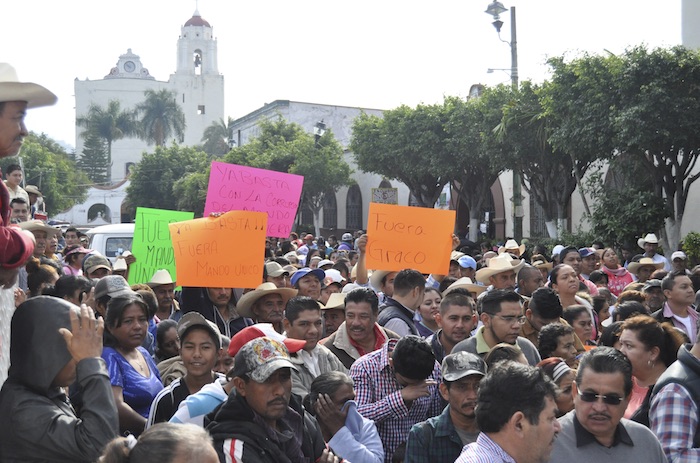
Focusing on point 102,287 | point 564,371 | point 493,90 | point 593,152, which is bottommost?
point 564,371

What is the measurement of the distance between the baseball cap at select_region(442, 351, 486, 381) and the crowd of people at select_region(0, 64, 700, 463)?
10mm

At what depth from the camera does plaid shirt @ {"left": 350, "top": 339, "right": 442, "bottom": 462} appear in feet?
16.0

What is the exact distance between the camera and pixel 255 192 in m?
9.62

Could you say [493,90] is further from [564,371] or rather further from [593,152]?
[564,371]

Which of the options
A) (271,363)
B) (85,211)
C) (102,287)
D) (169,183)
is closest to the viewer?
(271,363)

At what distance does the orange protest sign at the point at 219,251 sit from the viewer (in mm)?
7461

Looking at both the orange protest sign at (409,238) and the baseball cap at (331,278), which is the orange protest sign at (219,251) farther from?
the baseball cap at (331,278)

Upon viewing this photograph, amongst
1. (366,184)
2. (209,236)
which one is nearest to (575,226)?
(366,184)

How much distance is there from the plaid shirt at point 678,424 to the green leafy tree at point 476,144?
2232 centimetres

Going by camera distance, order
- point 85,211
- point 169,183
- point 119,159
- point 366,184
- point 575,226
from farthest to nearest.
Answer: point 119,159 → point 85,211 → point 169,183 → point 366,184 → point 575,226

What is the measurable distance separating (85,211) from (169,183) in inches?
730

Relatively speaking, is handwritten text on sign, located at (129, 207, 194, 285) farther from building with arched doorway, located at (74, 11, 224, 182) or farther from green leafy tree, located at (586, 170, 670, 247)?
building with arched doorway, located at (74, 11, 224, 182)

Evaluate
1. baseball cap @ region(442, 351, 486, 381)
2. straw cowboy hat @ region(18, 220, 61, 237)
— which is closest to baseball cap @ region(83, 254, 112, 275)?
straw cowboy hat @ region(18, 220, 61, 237)

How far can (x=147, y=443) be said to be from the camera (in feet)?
8.54
